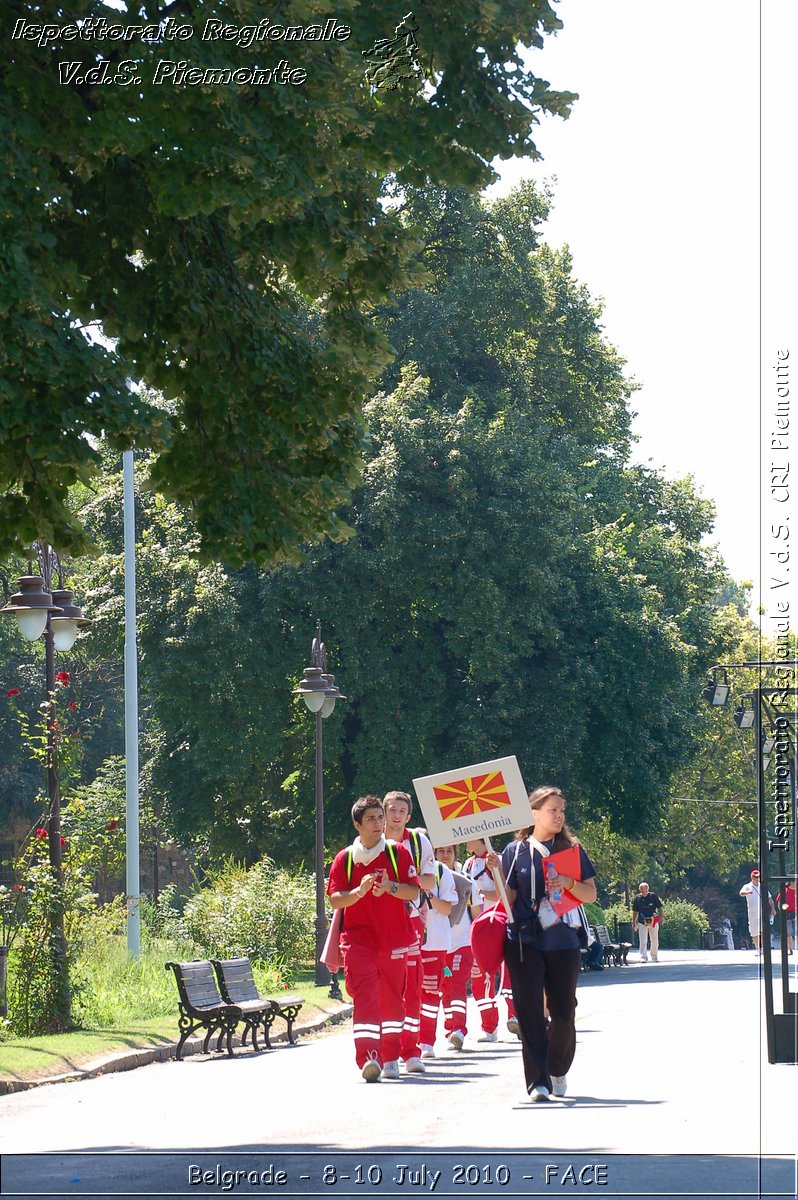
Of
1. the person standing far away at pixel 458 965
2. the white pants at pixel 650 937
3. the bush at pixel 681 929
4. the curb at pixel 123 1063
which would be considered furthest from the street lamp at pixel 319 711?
the bush at pixel 681 929

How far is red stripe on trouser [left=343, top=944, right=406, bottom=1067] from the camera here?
12.7m

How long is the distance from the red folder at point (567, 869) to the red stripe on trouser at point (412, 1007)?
8.11ft

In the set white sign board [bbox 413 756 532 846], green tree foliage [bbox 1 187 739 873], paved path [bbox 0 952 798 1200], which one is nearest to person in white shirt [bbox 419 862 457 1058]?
paved path [bbox 0 952 798 1200]

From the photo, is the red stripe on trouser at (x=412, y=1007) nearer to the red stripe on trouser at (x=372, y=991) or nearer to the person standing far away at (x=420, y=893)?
the person standing far away at (x=420, y=893)

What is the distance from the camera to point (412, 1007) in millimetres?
14141

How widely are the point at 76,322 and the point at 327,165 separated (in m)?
2.26

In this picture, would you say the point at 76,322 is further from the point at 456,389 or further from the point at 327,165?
the point at 456,389

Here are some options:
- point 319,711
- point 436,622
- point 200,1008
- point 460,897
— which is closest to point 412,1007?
point 460,897

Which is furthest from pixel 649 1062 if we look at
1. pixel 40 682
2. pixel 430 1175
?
pixel 40 682

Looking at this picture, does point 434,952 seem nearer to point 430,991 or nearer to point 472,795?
point 430,991

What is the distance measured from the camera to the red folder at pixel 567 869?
11.2 meters

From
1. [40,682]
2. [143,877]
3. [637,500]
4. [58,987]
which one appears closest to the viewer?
[58,987]

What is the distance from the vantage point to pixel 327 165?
10750mm

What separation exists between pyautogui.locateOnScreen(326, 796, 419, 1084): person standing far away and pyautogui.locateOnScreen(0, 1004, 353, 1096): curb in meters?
3.09
